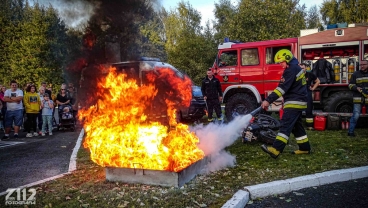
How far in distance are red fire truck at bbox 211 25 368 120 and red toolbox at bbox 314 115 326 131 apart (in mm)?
750

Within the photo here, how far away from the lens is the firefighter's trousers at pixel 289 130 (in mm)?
5352

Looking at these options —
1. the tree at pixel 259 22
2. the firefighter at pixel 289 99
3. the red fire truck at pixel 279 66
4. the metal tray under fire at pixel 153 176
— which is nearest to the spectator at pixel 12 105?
the metal tray under fire at pixel 153 176

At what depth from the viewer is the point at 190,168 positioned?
4.26 metres

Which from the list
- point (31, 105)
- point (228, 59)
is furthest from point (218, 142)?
point (31, 105)

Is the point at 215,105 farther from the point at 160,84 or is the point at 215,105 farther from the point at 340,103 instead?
the point at 340,103

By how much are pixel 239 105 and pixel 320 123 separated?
9.10ft

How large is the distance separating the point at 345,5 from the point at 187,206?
30.3m

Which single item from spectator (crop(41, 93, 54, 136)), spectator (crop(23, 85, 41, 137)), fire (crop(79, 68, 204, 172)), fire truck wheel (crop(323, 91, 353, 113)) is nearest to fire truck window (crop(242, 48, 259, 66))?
fire truck wheel (crop(323, 91, 353, 113))

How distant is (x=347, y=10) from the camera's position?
26938mm

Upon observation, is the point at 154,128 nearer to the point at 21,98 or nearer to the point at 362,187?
the point at 362,187

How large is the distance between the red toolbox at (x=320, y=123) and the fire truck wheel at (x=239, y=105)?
6.73ft

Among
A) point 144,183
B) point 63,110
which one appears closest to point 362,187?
point 144,183

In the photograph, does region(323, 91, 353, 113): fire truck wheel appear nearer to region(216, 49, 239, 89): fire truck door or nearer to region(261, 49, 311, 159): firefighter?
region(216, 49, 239, 89): fire truck door

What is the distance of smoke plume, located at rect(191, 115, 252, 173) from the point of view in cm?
506
